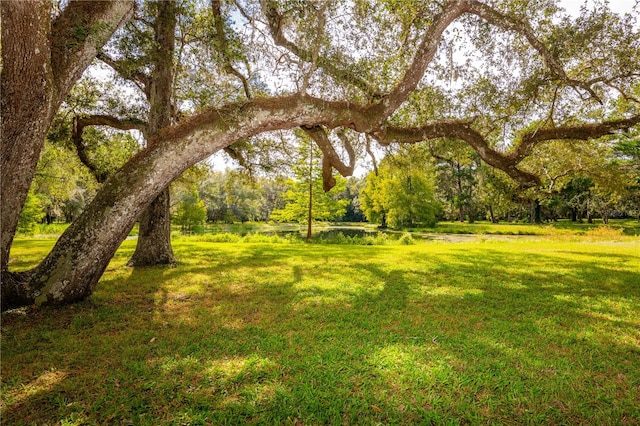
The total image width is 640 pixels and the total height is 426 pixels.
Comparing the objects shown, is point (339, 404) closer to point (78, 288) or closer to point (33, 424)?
point (33, 424)

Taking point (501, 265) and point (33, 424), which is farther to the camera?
point (501, 265)

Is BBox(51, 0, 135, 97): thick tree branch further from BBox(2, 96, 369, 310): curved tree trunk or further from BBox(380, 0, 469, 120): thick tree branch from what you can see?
BBox(380, 0, 469, 120): thick tree branch

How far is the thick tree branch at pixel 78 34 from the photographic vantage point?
431cm

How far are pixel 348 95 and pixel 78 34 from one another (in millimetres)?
5319

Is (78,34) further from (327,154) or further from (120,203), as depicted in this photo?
(327,154)

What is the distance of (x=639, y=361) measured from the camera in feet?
10.4

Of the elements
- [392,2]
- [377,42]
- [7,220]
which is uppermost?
[392,2]

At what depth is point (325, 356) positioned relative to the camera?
10.6 feet

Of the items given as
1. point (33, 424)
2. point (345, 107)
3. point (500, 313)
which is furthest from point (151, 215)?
point (500, 313)

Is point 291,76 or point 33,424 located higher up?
point 291,76

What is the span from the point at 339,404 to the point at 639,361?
340 cm

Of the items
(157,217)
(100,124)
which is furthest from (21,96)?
(100,124)

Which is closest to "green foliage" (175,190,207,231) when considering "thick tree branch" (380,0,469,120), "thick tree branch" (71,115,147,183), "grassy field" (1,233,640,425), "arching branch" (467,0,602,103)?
"thick tree branch" (71,115,147,183)

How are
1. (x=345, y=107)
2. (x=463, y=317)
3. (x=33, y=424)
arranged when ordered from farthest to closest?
(x=345, y=107)
(x=463, y=317)
(x=33, y=424)
